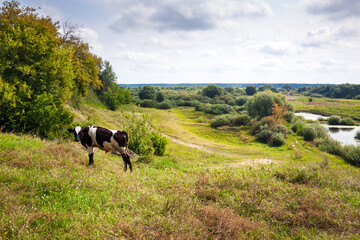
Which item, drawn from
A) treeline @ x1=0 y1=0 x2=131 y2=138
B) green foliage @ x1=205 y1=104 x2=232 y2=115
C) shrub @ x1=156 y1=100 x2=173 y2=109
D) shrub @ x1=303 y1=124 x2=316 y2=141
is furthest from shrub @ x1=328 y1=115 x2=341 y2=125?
treeline @ x1=0 y1=0 x2=131 y2=138

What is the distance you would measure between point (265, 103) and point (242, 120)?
33.1 feet

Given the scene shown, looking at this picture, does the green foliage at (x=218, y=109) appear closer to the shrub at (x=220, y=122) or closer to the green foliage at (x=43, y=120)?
the shrub at (x=220, y=122)

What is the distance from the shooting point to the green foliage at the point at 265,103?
232 ft

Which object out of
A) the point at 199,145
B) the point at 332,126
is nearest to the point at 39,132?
the point at 199,145

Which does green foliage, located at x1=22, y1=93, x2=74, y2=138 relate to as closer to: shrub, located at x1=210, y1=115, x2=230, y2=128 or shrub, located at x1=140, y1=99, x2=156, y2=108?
shrub, located at x1=210, y1=115, x2=230, y2=128

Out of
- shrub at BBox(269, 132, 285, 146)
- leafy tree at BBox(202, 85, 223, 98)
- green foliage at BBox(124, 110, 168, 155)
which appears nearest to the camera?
green foliage at BBox(124, 110, 168, 155)

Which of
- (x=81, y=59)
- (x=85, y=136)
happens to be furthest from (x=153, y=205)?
(x=81, y=59)

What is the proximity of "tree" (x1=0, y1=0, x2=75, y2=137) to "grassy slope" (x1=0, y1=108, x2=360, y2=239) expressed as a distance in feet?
25.4

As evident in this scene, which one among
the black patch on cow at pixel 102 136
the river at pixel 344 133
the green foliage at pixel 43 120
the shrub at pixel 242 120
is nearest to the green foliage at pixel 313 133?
the river at pixel 344 133

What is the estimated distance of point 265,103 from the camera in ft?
236

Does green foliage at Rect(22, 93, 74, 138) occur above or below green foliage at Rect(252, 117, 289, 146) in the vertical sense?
above

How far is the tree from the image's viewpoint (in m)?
16.8

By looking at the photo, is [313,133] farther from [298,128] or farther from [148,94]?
[148,94]

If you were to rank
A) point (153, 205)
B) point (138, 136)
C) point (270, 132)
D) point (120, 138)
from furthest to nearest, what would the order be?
point (270, 132), point (138, 136), point (120, 138), point (153, 205)
